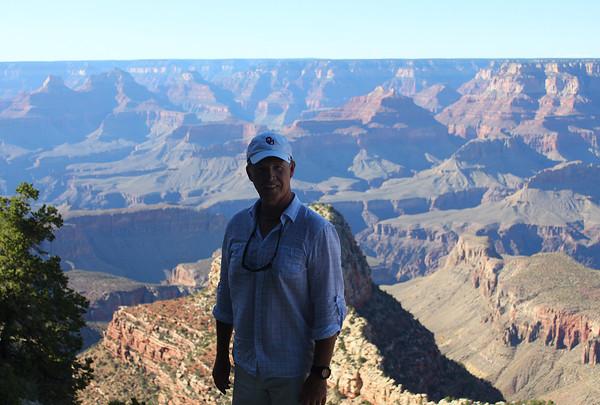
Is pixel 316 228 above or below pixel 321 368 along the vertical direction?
above

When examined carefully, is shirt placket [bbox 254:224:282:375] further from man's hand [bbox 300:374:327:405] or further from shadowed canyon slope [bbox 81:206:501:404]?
shadowed canyon slope [bbox 81:206:501:404]

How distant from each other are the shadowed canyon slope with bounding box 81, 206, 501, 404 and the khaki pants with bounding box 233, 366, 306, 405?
50.9 feet

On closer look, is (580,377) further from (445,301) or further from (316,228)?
(316,228)

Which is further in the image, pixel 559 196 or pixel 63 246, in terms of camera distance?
pixel 559 196

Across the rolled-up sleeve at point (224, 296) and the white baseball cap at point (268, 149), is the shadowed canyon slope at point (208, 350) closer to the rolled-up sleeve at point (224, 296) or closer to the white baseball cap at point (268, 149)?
the rolled-up sleeve at point (224, 296)

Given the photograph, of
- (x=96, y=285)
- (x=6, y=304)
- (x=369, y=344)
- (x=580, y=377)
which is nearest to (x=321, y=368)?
(x=6, y=304)

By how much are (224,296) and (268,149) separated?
211 cm

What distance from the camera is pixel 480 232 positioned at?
15388cm

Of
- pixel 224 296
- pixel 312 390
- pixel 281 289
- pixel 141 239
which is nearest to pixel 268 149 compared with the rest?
pixel 281 289

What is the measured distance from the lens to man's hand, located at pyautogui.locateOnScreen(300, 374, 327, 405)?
8.86 metres

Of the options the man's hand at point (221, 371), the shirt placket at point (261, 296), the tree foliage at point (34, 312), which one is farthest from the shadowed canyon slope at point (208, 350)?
the shirt placket at point (261, 296)

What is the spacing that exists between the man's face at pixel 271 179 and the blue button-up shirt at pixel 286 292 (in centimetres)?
23

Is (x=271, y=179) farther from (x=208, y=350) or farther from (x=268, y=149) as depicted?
(x=208, y=350)

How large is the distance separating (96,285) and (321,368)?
75250 millimetres
